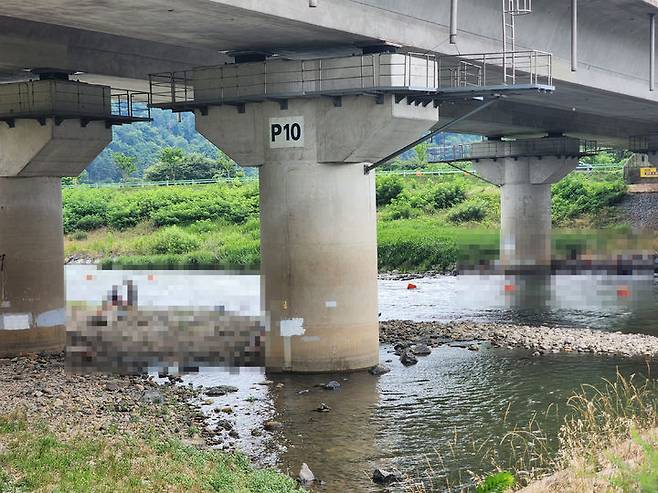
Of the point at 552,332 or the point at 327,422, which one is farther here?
the point at 552,332

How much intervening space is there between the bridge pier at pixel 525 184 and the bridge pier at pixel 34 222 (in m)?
28.0

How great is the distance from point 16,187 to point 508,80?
1472 centimetres

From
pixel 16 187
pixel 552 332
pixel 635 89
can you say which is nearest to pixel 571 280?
pixel 635 89

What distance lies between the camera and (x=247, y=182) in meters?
87.4

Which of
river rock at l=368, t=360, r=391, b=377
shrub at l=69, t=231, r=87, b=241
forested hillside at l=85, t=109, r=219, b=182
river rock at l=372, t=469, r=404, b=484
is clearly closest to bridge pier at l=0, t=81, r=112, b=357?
river rock at l=368, t=360, r=391, b=377

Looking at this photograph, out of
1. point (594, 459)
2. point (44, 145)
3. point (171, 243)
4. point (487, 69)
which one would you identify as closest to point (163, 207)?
point (171, 243)

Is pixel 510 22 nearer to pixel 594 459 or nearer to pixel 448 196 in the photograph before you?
pixel 594 459

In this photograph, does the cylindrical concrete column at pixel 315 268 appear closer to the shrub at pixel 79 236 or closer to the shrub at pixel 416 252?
the shrub at pixel 416 252

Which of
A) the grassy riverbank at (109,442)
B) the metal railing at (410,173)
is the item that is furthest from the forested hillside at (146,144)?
the grassy riverbank at (109,442)

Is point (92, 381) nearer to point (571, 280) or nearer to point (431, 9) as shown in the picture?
point (431, 9)

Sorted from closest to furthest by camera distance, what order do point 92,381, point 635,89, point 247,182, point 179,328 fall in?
point 92,381
point 179,328
point 635,89
point 247,182

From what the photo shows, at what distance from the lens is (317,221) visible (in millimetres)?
25547

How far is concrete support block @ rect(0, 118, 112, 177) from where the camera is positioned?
29.6 m

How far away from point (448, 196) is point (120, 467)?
205 ft
